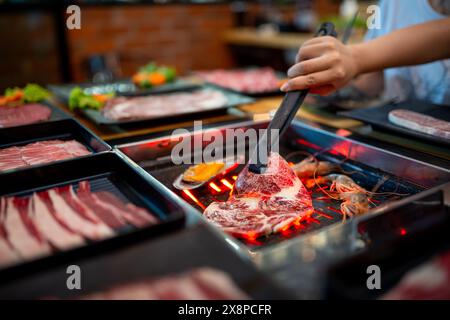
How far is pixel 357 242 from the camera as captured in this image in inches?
37.3

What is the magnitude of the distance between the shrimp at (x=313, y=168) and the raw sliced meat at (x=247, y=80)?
979 mm

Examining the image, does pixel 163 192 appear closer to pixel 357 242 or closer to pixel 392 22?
pixel 357 242

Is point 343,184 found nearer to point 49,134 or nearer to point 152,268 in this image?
point 152,268

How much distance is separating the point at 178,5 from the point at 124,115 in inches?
195

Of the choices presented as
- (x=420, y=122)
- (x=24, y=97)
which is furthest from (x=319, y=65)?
(x=24, y=97)

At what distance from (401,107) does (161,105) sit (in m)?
1.26

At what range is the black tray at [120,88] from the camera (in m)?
2.60

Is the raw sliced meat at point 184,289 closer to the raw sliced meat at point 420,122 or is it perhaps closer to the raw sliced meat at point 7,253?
the raw sliced meat at point 7,253

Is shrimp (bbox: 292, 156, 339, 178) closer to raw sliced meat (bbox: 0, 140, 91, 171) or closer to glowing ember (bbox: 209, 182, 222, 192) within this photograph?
glowing ember (bbox: 209, 182, 222, 192)

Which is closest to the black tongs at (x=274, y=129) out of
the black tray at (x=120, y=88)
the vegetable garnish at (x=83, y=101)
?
the vegetable garnish at (x=83, y=101)

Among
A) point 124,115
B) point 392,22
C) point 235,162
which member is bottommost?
point 235,162

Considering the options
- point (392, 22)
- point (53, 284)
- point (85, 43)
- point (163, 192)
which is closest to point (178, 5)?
point (85, 43)

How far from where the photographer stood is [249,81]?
298 centimetres
